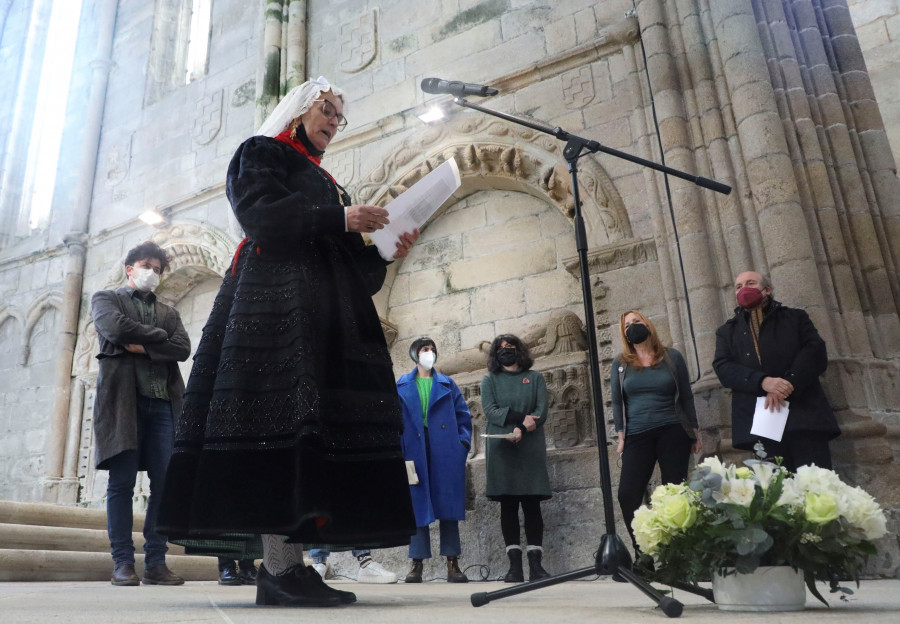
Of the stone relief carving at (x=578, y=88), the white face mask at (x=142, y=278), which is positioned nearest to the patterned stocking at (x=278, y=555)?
the white face mask at (x=142, y=278)

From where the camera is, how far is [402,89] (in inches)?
268

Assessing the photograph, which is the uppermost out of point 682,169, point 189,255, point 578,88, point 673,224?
point 578,88

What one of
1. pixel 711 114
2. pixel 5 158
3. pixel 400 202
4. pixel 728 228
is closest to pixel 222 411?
pixel 400 202

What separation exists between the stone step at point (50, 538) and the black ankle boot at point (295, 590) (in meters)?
2.81

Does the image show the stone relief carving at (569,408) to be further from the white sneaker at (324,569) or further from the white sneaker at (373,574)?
the white sneaker at (324,569)

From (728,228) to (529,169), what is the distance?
1.75 meters

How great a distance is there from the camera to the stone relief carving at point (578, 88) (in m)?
5.73

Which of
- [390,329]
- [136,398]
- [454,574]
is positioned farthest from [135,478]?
[390,329]

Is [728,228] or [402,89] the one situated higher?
[402,89]

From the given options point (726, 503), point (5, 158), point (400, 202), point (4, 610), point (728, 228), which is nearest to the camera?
point (4, 610)

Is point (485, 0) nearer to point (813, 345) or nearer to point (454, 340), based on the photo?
point (454, 340)

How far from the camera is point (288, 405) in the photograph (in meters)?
1.89

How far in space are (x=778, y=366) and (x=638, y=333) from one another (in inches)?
27.5

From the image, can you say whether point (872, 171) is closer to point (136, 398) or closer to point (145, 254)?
point (145, 254)
